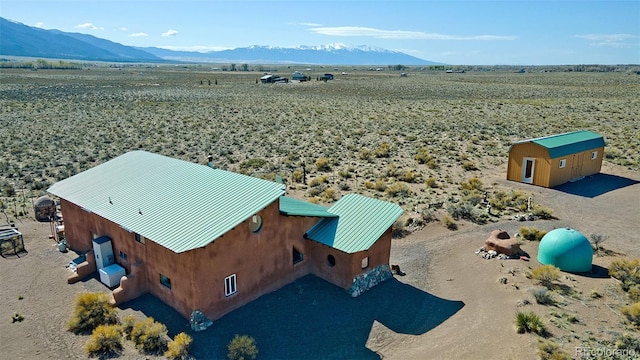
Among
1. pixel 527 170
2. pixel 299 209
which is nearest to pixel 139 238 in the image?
pixel 299 209

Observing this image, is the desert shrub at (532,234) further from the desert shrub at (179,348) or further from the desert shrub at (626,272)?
the desert shrub at (179,348)

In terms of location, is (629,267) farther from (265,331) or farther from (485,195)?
(265,331)

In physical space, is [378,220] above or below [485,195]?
above

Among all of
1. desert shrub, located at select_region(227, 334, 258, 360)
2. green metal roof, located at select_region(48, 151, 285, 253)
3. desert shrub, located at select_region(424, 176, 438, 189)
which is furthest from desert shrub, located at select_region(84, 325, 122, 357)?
desert shrub, located at select_region(424, 176, 438, 189)

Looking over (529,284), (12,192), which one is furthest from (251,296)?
(12,192)

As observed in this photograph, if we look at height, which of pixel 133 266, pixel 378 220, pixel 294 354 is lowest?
pixel 294 354

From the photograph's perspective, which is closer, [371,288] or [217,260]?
[217,260]
